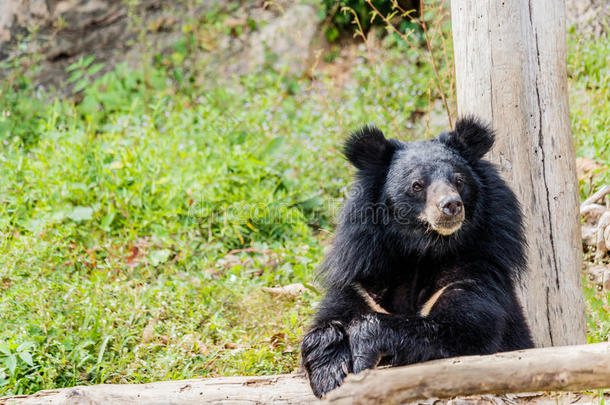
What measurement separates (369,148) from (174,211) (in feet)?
8.14

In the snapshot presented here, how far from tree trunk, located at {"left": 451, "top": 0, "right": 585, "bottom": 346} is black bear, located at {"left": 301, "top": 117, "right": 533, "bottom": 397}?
0.31 m

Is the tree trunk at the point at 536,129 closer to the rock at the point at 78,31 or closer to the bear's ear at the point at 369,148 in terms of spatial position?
the bear's ear at the point at 369,148

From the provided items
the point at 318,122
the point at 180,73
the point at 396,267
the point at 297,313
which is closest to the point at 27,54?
the point at 180,73

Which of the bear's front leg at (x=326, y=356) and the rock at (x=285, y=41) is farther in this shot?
the rock at (x=285, y=41)

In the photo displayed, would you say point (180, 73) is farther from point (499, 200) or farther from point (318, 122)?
point (499, 200)

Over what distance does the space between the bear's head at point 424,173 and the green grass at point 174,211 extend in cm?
133

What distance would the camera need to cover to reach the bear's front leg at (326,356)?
308cm

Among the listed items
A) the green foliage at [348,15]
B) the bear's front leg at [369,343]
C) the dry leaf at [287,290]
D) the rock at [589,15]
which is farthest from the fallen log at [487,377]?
the green foliage at [348,15]

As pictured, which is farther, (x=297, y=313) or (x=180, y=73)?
(x=180, y=73)

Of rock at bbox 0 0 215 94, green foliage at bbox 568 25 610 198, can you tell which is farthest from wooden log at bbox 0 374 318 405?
rock at bbox 0 0 215 94

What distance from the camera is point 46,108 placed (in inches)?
294

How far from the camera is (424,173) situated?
3.55m

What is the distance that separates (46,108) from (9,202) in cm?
196

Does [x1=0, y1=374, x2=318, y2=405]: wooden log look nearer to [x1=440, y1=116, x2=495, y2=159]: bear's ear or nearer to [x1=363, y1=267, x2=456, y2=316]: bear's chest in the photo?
[x1=363, y1=267, x2=456, y2=316]: bear's chest
